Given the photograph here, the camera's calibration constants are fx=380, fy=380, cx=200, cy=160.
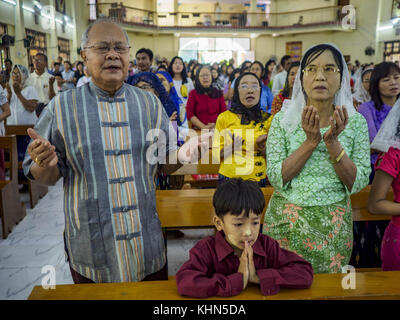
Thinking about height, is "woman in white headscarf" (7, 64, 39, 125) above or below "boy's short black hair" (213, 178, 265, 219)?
above

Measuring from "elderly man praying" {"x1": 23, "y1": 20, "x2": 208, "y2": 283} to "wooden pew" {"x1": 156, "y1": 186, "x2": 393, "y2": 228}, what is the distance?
93 cm

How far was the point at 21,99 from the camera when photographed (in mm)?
5445

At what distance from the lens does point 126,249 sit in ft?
5.21

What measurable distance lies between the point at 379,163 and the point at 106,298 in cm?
152

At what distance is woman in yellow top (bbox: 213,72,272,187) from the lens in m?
2.97

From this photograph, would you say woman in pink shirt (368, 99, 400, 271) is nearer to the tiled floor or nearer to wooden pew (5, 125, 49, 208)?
the tiled floor

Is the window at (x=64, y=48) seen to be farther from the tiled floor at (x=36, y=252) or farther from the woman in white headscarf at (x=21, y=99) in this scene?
the tiled floor at (x=36, y=252)

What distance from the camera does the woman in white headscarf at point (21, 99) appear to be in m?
5.39

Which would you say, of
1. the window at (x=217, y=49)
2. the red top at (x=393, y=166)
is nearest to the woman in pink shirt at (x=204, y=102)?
the red top at (x=393, y=166)

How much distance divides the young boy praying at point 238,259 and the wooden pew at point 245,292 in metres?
0.04

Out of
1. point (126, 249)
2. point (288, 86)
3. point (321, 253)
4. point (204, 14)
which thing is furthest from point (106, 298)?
point (204, 14)

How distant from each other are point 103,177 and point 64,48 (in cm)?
1764

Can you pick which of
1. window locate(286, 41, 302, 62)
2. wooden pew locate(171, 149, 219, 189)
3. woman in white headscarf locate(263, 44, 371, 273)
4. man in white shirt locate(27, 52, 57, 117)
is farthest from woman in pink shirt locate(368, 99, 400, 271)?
window locate(286, 41, 302, 62)
